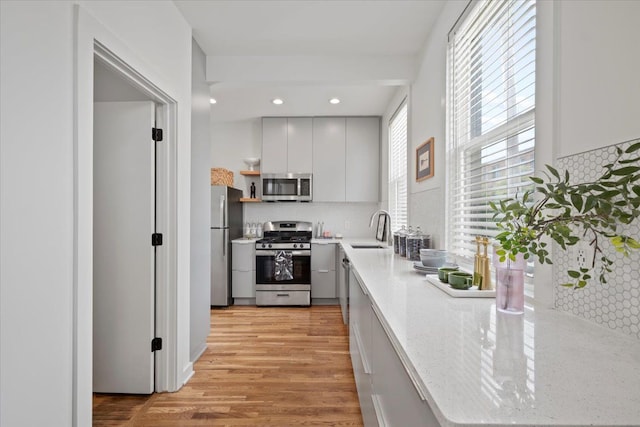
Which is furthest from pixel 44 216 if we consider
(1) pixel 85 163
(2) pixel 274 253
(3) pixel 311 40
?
(2) pixel 274 253

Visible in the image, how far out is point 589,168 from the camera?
99cm

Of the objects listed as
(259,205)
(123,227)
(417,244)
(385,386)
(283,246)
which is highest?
(259,205)

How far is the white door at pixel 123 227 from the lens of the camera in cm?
212

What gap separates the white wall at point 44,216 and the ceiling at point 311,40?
3.43 feet

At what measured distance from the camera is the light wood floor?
6.33 feet

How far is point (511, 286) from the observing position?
3.58 ft

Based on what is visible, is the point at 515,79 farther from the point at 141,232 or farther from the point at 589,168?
the point at 141,232

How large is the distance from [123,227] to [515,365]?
7.40 feet

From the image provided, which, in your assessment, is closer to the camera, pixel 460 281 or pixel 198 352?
pixel 460 281

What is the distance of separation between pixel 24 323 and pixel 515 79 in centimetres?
208

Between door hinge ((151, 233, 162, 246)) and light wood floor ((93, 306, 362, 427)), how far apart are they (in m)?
1.02

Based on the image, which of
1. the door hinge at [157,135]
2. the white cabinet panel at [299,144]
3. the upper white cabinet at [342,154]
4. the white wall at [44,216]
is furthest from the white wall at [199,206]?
the upper white cabinet at [342,154]

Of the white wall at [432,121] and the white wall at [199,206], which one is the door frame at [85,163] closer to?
the white wall at [199,206]

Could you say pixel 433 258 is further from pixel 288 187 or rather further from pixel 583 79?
pixel 288 187
